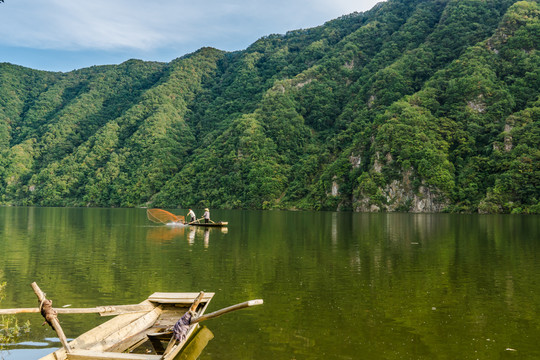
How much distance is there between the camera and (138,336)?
12.9 m

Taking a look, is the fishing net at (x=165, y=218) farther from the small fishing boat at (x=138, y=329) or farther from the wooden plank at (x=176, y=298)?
the small fishing boat at (x=138, y=329)

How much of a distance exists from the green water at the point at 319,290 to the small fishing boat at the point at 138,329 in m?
1.11

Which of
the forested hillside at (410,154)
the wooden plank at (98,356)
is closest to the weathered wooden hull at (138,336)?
the wooden plank at (98,356)

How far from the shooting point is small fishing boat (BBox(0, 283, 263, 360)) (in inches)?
400

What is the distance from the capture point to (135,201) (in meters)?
189

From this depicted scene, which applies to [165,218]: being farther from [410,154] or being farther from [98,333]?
[410,154]

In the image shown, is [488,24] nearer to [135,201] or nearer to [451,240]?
[135,201]

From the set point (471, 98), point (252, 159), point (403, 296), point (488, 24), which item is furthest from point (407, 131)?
point (403, 296)

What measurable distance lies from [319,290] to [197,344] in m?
7.78

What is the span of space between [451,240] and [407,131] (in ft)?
359

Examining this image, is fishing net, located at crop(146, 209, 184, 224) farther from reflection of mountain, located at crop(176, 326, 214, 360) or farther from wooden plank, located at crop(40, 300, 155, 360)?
wooden plank, located at crop(40, 300, 155, 360)

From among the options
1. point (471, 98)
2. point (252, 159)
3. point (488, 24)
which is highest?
point (488, 24)

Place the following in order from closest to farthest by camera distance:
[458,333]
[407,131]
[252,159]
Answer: [458,333], [407,131], [252,159]

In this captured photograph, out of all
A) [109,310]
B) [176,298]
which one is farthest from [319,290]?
[109,310]
